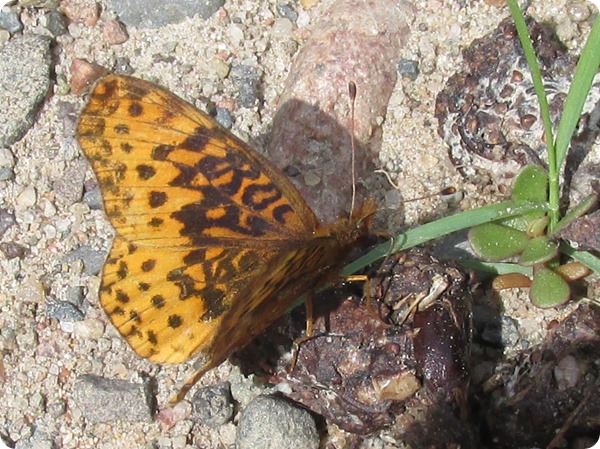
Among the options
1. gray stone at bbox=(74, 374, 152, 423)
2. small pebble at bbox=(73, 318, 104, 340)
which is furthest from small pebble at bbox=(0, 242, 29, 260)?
gray stone at bbox=(74, 374, 152, 423)

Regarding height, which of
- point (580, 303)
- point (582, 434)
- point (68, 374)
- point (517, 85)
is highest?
point (517, 85)

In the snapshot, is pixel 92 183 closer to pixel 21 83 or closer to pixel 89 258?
pixel 89 258

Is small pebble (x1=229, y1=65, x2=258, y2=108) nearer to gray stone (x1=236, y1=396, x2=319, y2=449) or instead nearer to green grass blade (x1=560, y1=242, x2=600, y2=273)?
gray stone (x1=236, y1=396, x2=319, y2=449)

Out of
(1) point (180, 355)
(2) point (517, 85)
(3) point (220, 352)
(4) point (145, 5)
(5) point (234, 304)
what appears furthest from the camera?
(4) point (145, 5)

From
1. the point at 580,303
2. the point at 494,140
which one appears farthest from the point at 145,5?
the point at 580,303

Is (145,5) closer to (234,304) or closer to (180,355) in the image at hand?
(180,355)

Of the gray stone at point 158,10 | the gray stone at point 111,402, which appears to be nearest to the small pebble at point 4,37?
the gray stone at point 158,10

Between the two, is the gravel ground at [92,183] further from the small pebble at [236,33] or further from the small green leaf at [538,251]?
the small green leaf at [538,251]
